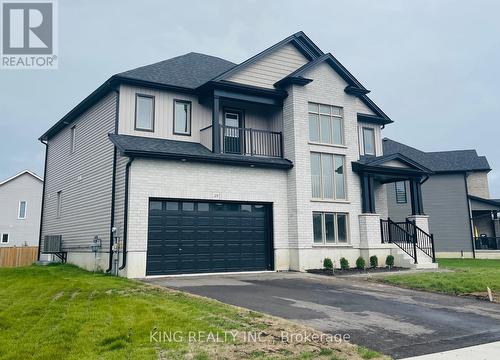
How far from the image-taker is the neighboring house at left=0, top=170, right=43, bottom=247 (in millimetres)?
37281

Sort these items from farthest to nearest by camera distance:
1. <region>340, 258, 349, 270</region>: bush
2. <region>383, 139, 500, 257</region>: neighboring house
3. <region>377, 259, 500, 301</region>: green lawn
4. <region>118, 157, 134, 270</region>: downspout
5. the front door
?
<region>383, 139, 500, 257</region>: neighboring house
the front door
<region>340, 258, 349, 270</region>: bush
<region>118, 157, 134, 270</region>: downspout
<region>377, 259, 500, 301</region>: green lawn

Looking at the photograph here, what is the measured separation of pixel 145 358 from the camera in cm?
501

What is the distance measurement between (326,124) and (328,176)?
241 cm

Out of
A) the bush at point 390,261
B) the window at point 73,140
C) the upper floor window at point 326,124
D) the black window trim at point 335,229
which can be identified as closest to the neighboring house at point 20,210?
the window at point 73,140

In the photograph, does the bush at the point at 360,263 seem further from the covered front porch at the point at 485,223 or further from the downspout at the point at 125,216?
the covered front porch at the point at 485,223

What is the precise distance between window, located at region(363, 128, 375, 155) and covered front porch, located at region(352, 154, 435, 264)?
1110 millimetres

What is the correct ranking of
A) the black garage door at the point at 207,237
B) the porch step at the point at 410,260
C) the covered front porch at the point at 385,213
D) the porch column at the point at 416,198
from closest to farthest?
the black garage door at the point at 207,237 → the porch step at the point at 410,260 → the covered front porch at the point at 385,213 → the porch column at the point at 416,198

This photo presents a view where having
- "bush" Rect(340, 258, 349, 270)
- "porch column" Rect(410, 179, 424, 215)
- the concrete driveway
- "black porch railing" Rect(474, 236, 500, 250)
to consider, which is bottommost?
the concrete driveway

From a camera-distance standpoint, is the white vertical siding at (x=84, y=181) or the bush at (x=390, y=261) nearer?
the white vertical siding at (x=84, y=181)

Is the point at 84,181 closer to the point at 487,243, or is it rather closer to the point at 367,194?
the point at 367,194

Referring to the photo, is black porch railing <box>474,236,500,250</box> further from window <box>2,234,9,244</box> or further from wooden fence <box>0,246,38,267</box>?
window <box>2,234,9,244</box>

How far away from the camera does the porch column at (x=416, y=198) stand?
66.9 ft

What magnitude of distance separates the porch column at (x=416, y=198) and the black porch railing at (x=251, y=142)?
23.7 feet

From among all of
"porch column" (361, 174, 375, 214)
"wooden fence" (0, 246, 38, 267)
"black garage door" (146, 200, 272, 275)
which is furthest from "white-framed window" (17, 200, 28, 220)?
"porch column" (361, 174, 375, 214)
